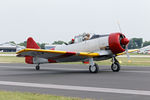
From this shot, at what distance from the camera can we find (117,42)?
15.5 meters

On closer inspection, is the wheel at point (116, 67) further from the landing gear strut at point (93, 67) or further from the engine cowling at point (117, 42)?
the landing gear strut at point (93, 67)

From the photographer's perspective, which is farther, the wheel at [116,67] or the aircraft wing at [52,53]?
the wheel at [116,67]

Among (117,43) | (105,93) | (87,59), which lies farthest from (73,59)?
(105,93)

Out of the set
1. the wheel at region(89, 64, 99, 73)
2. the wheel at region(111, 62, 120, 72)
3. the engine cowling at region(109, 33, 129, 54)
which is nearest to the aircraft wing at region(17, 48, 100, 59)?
the wheel at region(89, 64, 99, 73)

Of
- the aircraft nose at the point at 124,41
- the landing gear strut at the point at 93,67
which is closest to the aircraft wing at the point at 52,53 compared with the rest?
the landing gear strut at the point at 93,67

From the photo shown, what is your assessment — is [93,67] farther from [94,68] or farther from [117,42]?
[117,42]

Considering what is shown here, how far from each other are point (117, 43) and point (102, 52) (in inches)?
45.1

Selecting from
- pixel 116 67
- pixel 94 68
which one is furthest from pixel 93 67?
pixel 116 67

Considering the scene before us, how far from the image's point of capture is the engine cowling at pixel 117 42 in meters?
15.6

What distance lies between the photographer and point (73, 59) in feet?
56.6

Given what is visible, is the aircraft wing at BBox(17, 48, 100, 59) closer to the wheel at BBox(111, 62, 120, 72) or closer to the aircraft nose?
the aircraft nose

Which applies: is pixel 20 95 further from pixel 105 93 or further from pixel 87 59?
pixel 87 59

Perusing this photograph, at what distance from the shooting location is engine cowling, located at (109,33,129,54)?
1555cm

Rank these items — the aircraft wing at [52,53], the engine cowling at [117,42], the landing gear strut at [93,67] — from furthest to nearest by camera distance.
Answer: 1. the landing gear strut at [93,67]
2. the engine cowling at [117,42]
3. the aircraft wing at [52,53]
